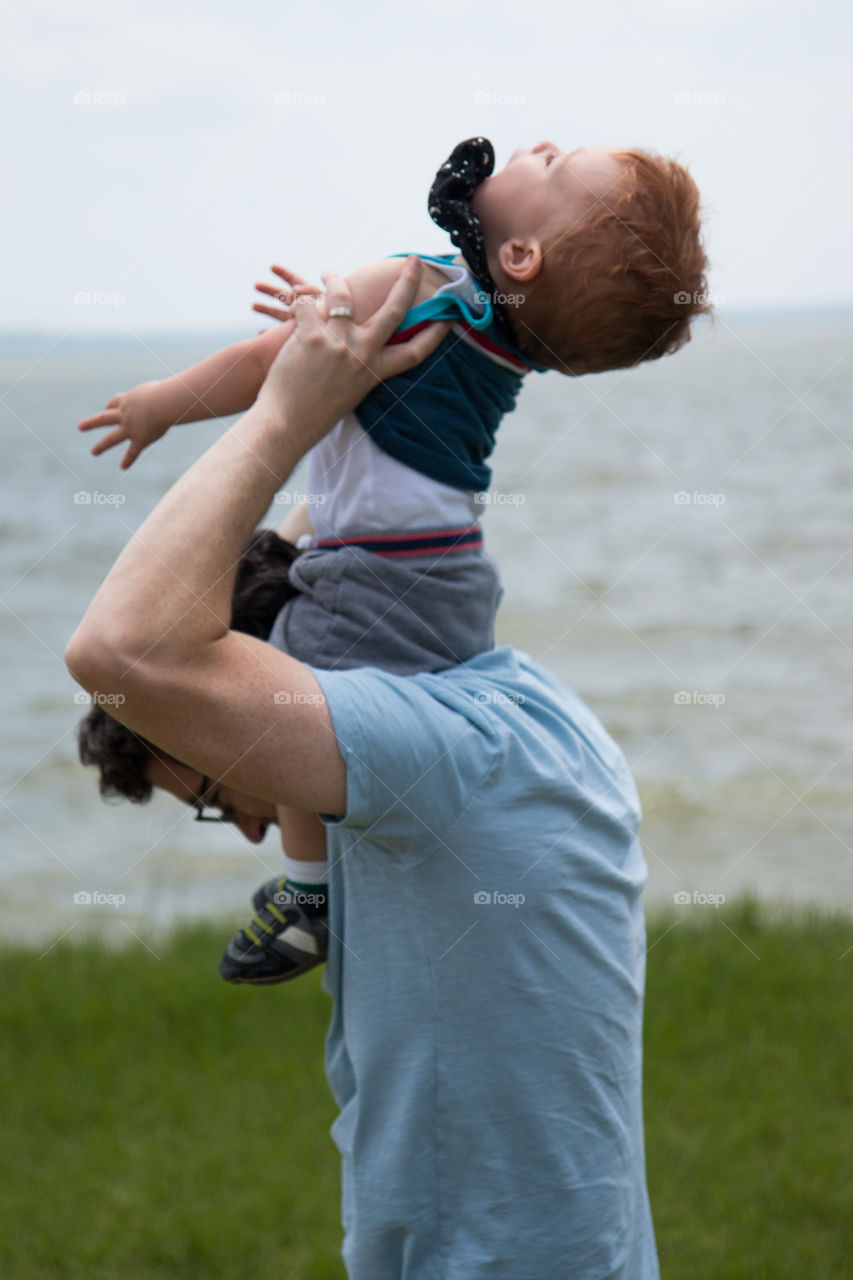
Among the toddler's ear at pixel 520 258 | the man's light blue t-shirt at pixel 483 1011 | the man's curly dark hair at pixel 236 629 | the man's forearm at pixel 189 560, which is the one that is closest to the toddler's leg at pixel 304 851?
the man's light blue t-shirt at pixel 483 1011

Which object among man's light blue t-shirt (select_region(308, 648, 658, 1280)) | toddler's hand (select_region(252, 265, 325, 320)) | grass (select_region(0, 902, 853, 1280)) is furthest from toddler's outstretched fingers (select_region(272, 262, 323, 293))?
grass (select_region(0, 902, 853, 1280))

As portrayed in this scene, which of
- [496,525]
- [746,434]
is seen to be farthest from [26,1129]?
[746,434]

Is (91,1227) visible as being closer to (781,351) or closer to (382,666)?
(382,666)

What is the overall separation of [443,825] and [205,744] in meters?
0.29

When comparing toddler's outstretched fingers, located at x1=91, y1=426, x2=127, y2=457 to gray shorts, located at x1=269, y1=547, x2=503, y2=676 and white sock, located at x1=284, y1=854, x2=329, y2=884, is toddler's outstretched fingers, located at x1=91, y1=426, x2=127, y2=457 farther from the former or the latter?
white sock, located at x1=284, y1=854, x2=329, y2=884

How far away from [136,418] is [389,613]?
1.62 ft

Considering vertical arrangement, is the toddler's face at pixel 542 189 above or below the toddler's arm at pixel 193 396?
above

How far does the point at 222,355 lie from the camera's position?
5.47ft

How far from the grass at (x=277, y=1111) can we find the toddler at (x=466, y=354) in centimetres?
212

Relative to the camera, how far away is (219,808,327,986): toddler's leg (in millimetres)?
1673

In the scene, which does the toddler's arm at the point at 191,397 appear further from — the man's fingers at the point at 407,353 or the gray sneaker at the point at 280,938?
the gray sneaker at the point at 280,938

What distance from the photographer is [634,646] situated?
9961mm

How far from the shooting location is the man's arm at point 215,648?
120 cm

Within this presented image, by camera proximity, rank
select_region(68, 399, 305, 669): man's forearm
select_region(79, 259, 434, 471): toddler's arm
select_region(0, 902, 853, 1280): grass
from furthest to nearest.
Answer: select_region(0, 902, 853, 1280): grass, select_region(79, 259, 434, 471): toddler's arm, select_region(68, 399, 305, 669): man's forearm
